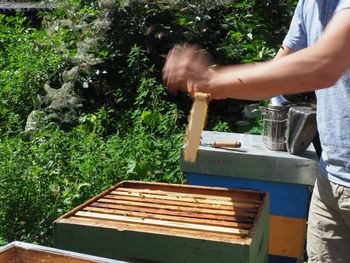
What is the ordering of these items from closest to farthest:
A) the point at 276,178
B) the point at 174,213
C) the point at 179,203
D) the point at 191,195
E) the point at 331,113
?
the point at 331,113 → the point at 174,213 → the point at 179,203 → the point at 191,195 → the point at 276,178

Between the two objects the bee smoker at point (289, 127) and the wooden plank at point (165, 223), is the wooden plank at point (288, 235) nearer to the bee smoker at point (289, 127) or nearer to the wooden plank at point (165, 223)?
the bee smoker at point (289, 127)

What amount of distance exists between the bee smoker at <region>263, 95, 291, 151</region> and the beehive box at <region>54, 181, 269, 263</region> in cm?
49

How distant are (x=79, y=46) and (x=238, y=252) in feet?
11.4

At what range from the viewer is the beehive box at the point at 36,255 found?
0.98 m

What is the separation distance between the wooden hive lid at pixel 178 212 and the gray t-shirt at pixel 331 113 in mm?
323

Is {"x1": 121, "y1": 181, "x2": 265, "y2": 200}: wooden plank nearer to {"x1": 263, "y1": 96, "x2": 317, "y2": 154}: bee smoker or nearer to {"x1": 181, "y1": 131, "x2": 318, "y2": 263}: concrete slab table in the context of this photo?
{"x1": 181, "y1": 131, "x2": 318, "y2": 263}: concrete slab table

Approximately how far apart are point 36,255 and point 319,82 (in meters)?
0.87

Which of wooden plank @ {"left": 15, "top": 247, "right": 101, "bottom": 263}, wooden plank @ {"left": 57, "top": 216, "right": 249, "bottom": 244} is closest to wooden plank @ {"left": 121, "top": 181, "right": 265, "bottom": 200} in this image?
wooden plank @ {"left": 57, "top": 216, "right": 249, "bottom": 244}

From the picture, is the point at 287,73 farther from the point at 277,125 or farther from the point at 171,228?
the point at 277,125

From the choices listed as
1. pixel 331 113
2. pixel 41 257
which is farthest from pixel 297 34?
pixel 41 257

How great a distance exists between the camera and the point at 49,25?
14.7 feet

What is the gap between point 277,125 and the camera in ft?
6.77

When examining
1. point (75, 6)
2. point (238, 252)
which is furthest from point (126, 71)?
point (238, 252)

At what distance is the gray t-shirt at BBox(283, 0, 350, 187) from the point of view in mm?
1133
